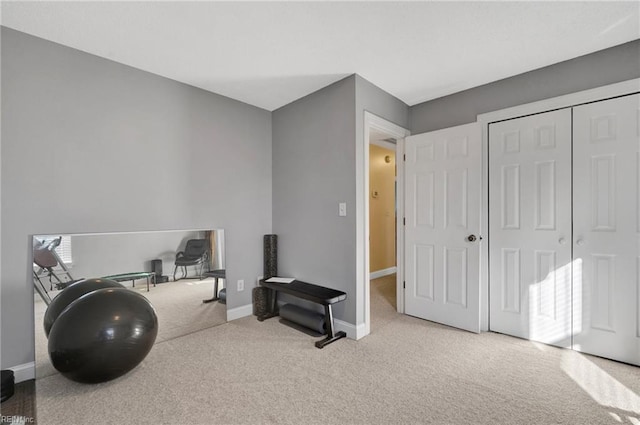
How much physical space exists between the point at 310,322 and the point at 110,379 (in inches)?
60.2

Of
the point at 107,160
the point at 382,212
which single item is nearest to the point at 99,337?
the point at 107,160

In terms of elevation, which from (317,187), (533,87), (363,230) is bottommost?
Answer: (363,230)

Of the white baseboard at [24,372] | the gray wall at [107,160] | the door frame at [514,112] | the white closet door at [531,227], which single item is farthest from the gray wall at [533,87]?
the white baseboard at [24,372]

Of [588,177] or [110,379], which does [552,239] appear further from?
[110,379]

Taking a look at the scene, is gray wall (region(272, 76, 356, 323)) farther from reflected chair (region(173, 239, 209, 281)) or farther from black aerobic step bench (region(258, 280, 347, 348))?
reflected chair (region(173, 239, 209, 281))

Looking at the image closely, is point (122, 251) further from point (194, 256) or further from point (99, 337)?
point (99, 337)

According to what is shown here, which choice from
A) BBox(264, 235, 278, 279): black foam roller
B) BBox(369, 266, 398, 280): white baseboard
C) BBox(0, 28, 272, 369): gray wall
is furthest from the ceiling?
BBox(369, 266, 398, 280): white baseboard

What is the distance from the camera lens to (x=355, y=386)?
74.0 inches

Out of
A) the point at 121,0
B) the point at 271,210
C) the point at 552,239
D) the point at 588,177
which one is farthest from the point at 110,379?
the point at 588,177

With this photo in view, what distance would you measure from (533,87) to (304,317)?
2950 mm

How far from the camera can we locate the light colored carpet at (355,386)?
1606mm

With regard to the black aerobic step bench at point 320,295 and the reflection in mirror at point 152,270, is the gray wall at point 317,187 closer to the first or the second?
the black aerobic step bench at point 320,295

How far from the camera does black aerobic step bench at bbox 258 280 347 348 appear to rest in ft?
8.24

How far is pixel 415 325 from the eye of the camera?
9.61 feet
